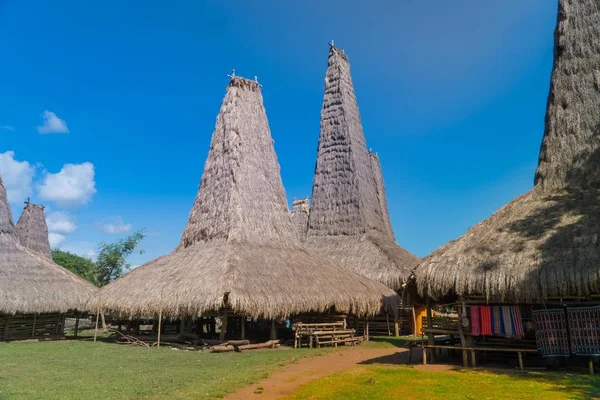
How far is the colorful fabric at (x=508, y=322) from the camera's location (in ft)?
34.4

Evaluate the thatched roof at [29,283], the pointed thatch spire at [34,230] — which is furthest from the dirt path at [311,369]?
the pointed thatch spire at [34,230]

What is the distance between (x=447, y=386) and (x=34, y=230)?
1308 inches

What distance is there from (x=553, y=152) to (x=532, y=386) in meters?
8.17

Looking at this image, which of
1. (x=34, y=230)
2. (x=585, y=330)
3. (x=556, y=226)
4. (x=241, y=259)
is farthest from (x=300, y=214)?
(x=585, y=330)

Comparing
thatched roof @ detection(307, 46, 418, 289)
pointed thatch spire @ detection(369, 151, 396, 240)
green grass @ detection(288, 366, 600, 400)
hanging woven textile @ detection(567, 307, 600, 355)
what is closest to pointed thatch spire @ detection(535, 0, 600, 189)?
hanging woven textile @ detection(567, 307, 600, 355)

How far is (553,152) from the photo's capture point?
13414mm

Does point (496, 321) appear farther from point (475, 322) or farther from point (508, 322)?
point (475, 322)

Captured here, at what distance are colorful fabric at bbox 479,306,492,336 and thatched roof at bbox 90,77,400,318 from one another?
6815mm

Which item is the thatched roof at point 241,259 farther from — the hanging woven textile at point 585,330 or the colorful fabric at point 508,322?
the hanging woven textile at point 585,330

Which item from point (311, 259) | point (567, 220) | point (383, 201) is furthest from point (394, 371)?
point (383, 201)

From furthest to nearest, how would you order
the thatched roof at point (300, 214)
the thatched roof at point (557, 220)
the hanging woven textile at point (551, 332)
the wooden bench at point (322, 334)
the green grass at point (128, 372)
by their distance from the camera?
the thatched roof at point (300, 214)
the wooden bench at point (322, 334)
the hanging woven textile at point (551, 332)
the thatched roof at point (557, 220)
the green grass at point (128, 372)

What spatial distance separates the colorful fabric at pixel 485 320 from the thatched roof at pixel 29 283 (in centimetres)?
1749

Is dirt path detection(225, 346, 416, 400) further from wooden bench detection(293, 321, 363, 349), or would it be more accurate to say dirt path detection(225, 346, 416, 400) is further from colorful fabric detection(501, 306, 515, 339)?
colorful fabric detection(501, 306, 515, 339)

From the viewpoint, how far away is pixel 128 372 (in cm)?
1009
